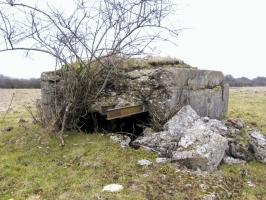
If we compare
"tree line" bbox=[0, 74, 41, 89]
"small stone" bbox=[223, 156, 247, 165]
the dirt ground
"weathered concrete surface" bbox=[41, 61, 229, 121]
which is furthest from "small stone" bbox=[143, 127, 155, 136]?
"tree line" bbox=[0, 74, 41, 89]

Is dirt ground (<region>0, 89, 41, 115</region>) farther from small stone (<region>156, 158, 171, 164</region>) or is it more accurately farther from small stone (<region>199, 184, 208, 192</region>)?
small stone (<region>199, 184, 208, 192</region>)

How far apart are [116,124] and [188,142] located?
1919 mm

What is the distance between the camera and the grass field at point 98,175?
4.80 metres

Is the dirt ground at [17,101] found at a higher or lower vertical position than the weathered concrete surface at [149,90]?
lower

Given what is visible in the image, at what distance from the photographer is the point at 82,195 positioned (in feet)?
15.2

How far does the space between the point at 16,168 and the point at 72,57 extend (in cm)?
231

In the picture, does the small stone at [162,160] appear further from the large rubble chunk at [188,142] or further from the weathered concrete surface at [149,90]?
the weathered concrete surface at [149,90]

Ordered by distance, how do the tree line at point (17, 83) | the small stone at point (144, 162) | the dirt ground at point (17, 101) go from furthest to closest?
the tree line at point (17, 83), the dirt ground at point (17, 101), the small stone at point (144, 162)

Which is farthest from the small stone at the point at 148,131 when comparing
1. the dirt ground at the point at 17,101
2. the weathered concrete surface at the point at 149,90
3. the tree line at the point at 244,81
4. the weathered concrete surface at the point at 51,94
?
the tree line at the point at 244,81

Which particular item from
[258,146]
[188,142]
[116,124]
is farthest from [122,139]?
[258,146]

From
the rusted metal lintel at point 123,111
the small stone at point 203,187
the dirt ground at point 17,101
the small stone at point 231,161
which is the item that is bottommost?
the small stone at point 203,187

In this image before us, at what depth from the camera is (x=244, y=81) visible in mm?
48906

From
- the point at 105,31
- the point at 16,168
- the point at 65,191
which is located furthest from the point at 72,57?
the point at 65,191

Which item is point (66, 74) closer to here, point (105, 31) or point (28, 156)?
point (105, 31)
